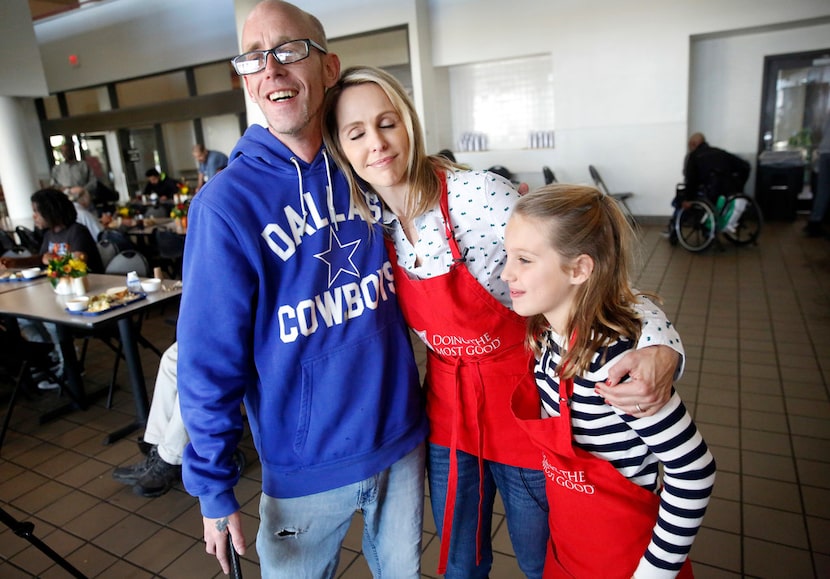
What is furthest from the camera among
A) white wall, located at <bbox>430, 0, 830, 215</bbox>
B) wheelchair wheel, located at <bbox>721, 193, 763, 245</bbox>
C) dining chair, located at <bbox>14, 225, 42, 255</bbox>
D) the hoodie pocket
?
white wall, located at <bbox>430, 0, 830, 215</bbox>

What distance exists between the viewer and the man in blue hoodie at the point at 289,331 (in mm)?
1107

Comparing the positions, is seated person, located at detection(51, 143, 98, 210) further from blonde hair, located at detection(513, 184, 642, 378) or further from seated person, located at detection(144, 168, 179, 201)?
blonde hair, located at detection(513, 184, 642, 378)

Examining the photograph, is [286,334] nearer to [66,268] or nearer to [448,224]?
[448,224]

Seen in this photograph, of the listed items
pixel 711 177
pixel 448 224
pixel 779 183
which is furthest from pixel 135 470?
pixel 779 183

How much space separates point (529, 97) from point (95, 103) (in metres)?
9.72

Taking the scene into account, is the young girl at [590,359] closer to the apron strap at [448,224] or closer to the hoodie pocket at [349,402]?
the apron strap at [448,224]

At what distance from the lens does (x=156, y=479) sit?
2748 mm

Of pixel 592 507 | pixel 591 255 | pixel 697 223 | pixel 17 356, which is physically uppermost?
pixel 591 255

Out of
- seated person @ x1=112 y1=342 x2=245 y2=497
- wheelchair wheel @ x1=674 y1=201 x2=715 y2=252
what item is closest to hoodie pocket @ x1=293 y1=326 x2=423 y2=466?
seated person @ x1=112 y1=342 x2=245 y2=497

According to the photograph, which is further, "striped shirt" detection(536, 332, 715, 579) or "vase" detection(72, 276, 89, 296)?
"vase" detection(72, 276, 89, 296)

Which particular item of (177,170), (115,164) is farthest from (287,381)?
(115,164)

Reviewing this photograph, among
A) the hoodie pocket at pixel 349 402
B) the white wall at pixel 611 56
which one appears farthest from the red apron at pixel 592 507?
the white wall at pixel 611 56

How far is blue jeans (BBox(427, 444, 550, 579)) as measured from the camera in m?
1.41

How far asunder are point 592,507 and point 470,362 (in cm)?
41
